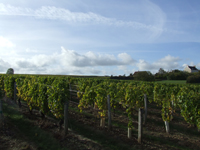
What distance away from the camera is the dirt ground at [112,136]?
5.34 m

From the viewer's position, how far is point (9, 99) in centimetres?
1253

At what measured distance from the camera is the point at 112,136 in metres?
6.20

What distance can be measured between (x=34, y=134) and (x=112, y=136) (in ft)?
9.84

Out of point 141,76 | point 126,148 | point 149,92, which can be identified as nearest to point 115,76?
point 141,76

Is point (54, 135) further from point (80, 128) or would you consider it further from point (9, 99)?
point (9, 99)

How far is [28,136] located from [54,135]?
961mm

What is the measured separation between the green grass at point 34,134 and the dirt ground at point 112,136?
168 millimetres


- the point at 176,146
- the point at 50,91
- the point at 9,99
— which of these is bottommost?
the point at 176,146

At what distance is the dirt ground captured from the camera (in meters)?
5.34

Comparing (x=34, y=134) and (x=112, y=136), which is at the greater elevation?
(x=34, y=134)

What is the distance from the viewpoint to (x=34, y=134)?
617 cm

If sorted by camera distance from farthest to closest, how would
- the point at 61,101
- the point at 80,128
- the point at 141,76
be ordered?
the point at 141,76
the point at 80,128
the point at 61,101

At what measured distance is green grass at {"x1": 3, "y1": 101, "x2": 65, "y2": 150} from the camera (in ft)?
17.2

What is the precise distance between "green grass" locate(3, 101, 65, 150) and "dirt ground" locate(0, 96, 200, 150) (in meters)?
0.17
